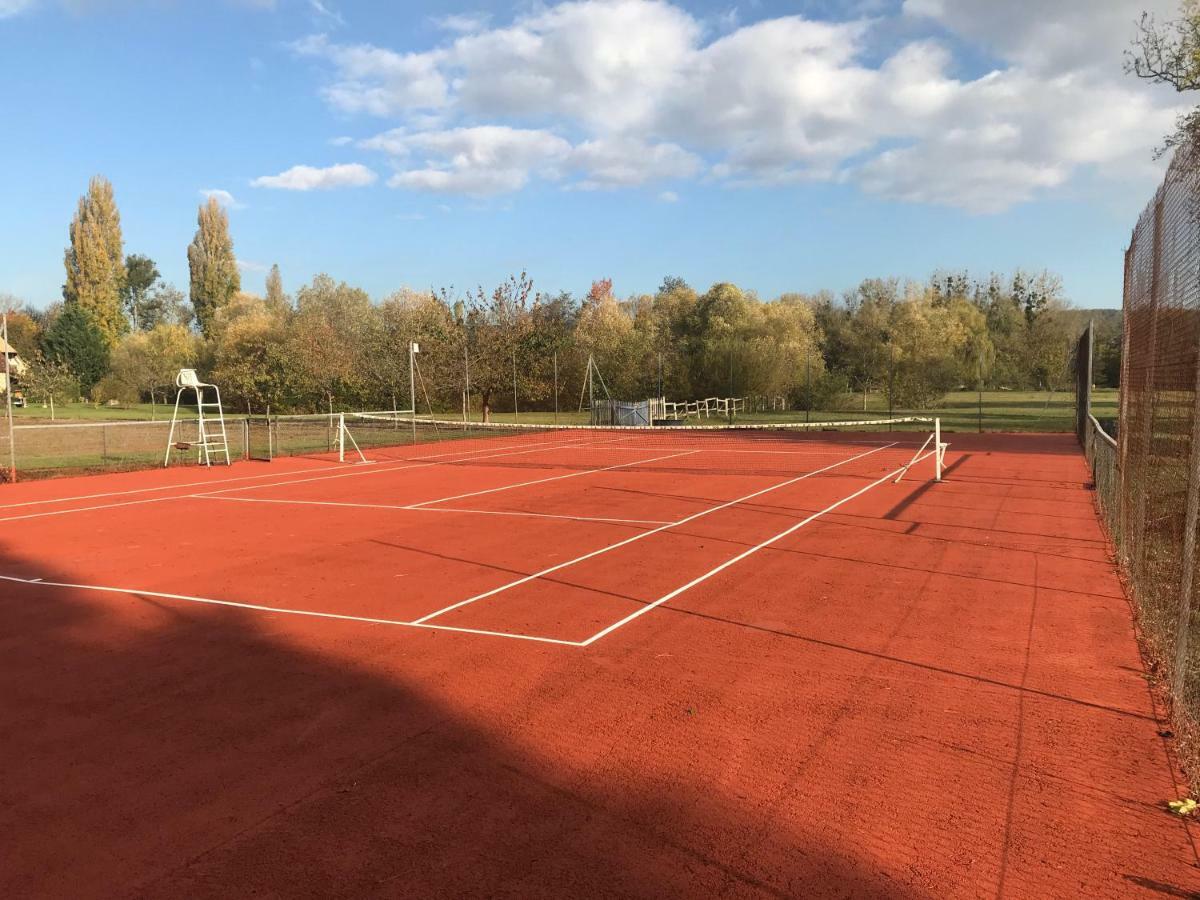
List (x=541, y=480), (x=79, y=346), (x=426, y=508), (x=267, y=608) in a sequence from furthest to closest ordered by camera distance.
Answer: (x=79, y=346) → (x=541, y=480) → (x=426, y=508) → (x=267, y=608)

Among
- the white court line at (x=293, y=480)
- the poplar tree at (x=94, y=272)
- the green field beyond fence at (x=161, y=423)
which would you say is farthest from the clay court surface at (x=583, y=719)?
the poplar tree at (x=94, y=272)

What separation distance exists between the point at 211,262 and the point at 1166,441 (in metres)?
90.2

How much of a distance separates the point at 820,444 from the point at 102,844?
27573 millimetres

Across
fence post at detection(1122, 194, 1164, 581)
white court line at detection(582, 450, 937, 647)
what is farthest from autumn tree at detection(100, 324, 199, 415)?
fence post at detection(1122, 194, 1164, 581)

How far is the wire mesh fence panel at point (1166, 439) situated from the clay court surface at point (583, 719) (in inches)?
14.2

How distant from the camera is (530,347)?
46.9m

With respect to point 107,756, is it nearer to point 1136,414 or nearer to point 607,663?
point 607,663

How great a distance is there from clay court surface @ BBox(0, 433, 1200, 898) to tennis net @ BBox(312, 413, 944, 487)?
983 cm

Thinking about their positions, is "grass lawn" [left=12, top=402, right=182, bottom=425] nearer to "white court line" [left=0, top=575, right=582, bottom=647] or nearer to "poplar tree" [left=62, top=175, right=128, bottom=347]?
"poplar tree" [left=62, top=175, right=128, bottom=347]

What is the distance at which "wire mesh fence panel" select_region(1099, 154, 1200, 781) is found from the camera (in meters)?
4.98

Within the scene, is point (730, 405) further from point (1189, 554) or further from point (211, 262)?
point (211, 262)

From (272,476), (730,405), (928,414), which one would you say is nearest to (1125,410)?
(272,476)

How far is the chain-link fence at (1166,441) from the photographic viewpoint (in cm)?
497

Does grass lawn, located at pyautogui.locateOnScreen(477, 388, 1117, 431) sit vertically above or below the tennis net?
above
